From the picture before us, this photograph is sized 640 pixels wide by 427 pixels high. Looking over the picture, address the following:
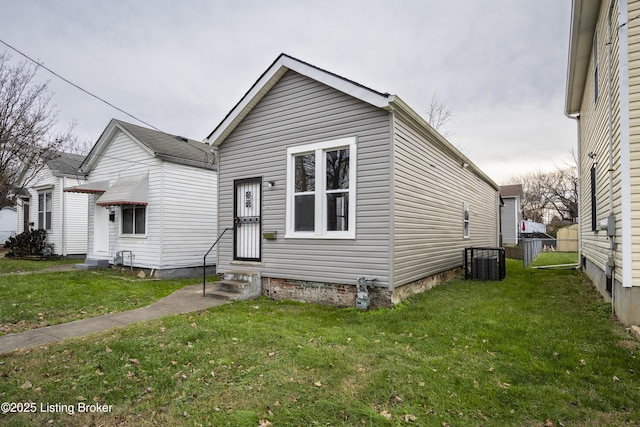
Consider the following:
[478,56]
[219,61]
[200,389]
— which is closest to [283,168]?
[200,389]

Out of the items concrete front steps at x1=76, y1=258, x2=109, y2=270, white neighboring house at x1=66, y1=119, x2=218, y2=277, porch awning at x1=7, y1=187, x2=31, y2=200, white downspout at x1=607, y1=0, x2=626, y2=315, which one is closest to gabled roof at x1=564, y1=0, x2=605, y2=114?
white downspout at x1=607, y1=0, x2=626, y2=315

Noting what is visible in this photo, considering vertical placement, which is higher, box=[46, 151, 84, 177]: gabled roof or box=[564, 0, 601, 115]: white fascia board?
box=[564, 0, 601, 115]: white fascia board

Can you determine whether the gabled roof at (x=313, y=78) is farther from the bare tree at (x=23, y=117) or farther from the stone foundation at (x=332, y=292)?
the bare tree at (x=23, y=117)

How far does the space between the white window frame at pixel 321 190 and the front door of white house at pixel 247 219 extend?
0.99 metres

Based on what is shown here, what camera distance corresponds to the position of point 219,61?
1398 centimetres

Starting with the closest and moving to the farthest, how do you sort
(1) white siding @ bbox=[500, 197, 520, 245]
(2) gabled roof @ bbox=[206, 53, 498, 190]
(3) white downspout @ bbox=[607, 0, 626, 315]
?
1. (3) white downspout @ bbox=[607, 0, 626, 315]
2. (2) gabled roof @ bbox=[206, 53, 498, 190]
3. (1) white siding @ bbox=[500, 197, 520, 245]

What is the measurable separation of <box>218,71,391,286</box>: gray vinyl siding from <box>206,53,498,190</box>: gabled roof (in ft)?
0.59

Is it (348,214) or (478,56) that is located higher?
(478,56)

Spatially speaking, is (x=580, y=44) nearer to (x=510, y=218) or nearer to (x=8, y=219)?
(x=510, y=218)

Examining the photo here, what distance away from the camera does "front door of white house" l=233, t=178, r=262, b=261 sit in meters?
8.81

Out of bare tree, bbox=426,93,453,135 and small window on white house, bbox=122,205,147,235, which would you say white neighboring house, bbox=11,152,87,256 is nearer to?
small window on white house, bbox=122,205,147,235

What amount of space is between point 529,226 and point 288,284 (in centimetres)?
3444

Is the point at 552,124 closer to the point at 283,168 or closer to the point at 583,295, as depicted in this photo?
the point at 583,295

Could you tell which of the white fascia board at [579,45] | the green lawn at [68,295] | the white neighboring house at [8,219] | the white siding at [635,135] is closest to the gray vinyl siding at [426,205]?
the white siding at [635,135]
